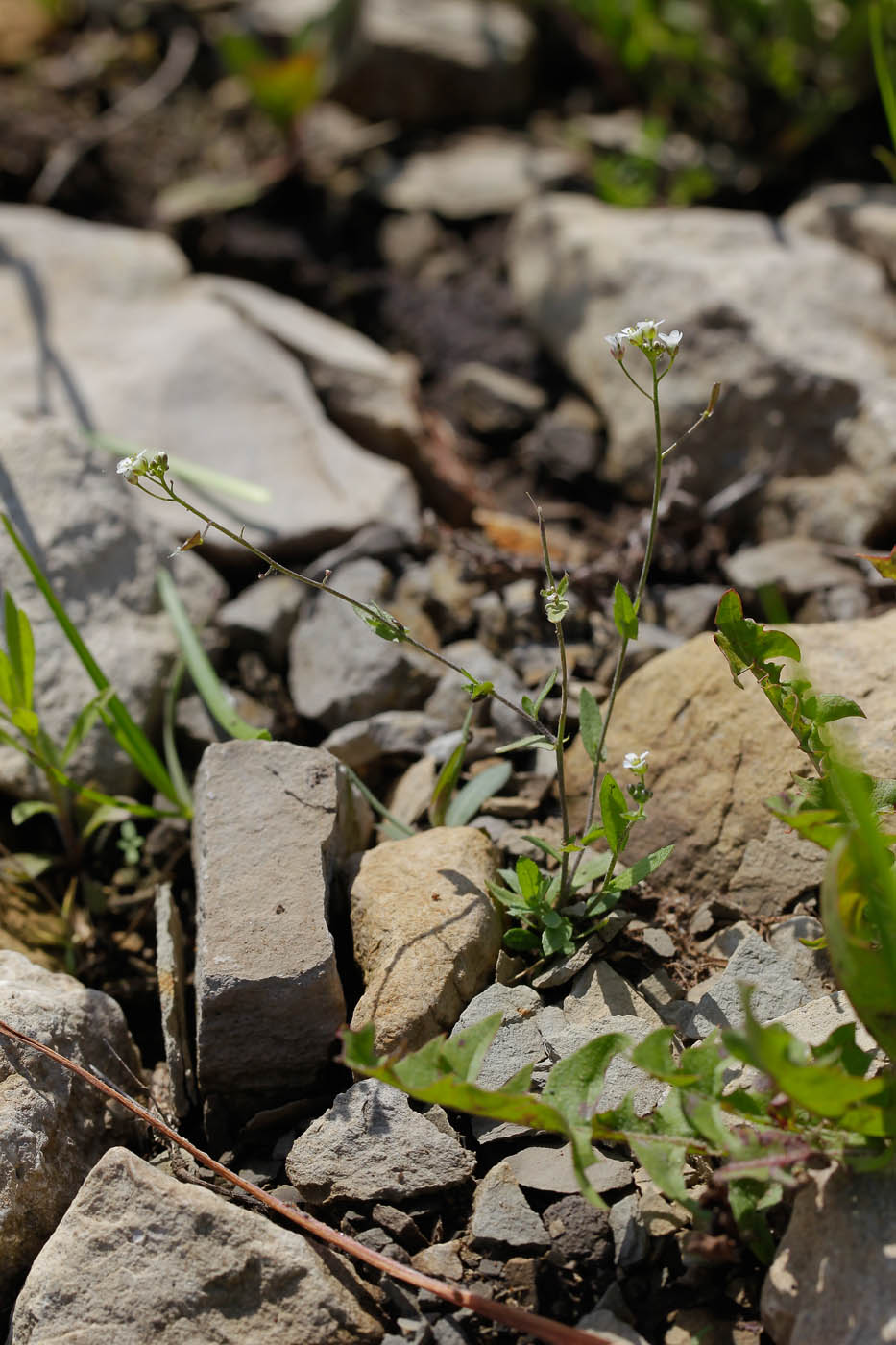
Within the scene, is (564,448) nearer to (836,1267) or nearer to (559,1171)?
(559,1171)

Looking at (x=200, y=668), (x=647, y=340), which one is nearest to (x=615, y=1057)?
(x=647, y=340)

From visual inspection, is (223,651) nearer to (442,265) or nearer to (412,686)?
(412,686)

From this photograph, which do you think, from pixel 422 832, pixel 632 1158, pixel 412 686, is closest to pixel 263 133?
pixel 412 686

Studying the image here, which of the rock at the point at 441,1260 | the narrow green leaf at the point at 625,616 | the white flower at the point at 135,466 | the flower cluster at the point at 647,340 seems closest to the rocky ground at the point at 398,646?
the rock at the point at 441,1260

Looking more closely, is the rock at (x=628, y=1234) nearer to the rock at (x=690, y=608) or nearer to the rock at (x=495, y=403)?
the rock at (x=690, y=608)

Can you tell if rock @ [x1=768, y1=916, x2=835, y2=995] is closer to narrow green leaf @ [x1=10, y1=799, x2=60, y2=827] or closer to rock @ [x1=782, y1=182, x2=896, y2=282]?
narrow green leaf @ [x1=10, y1=799, x2=60, y2=827]
